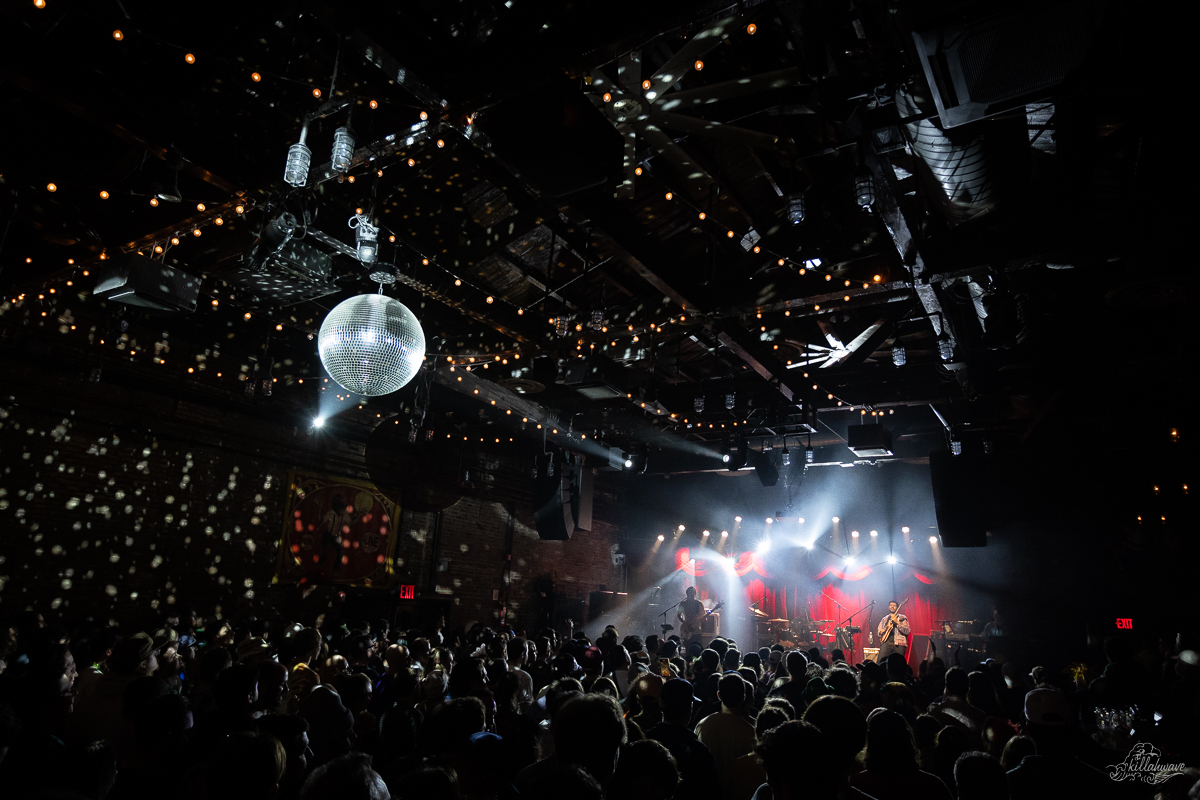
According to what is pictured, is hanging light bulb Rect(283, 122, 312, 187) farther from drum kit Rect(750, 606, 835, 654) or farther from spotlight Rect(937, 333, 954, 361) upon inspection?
drum kit Rect(750, 606, 835, 654)

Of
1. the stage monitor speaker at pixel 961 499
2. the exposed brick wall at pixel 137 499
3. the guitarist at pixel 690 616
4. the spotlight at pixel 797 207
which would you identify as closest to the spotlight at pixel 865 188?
the spotlight at pixel 797 207

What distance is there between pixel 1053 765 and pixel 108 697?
3857mm

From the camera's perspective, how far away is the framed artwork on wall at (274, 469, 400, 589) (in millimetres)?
8508

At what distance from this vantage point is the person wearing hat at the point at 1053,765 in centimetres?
225

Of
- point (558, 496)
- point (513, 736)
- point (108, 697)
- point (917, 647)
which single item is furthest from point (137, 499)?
point (917, 647)

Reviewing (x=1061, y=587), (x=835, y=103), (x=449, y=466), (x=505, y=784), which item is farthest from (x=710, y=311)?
(x=1061, y=587)

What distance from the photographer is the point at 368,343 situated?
3242 millimetres

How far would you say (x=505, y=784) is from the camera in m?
1.93

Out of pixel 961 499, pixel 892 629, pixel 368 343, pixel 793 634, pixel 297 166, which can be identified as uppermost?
pixel 297 166

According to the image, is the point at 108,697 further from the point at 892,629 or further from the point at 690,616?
the point at 892,629

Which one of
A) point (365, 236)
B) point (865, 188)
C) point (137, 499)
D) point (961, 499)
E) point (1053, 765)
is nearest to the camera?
point (1053, 765)

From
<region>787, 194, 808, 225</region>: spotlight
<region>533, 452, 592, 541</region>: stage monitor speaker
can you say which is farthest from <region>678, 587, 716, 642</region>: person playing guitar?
<region>787, 194, 808, 225</region>: spotlight

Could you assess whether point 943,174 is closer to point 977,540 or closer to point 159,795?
point 159,795

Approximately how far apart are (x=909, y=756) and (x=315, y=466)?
27.7ft
